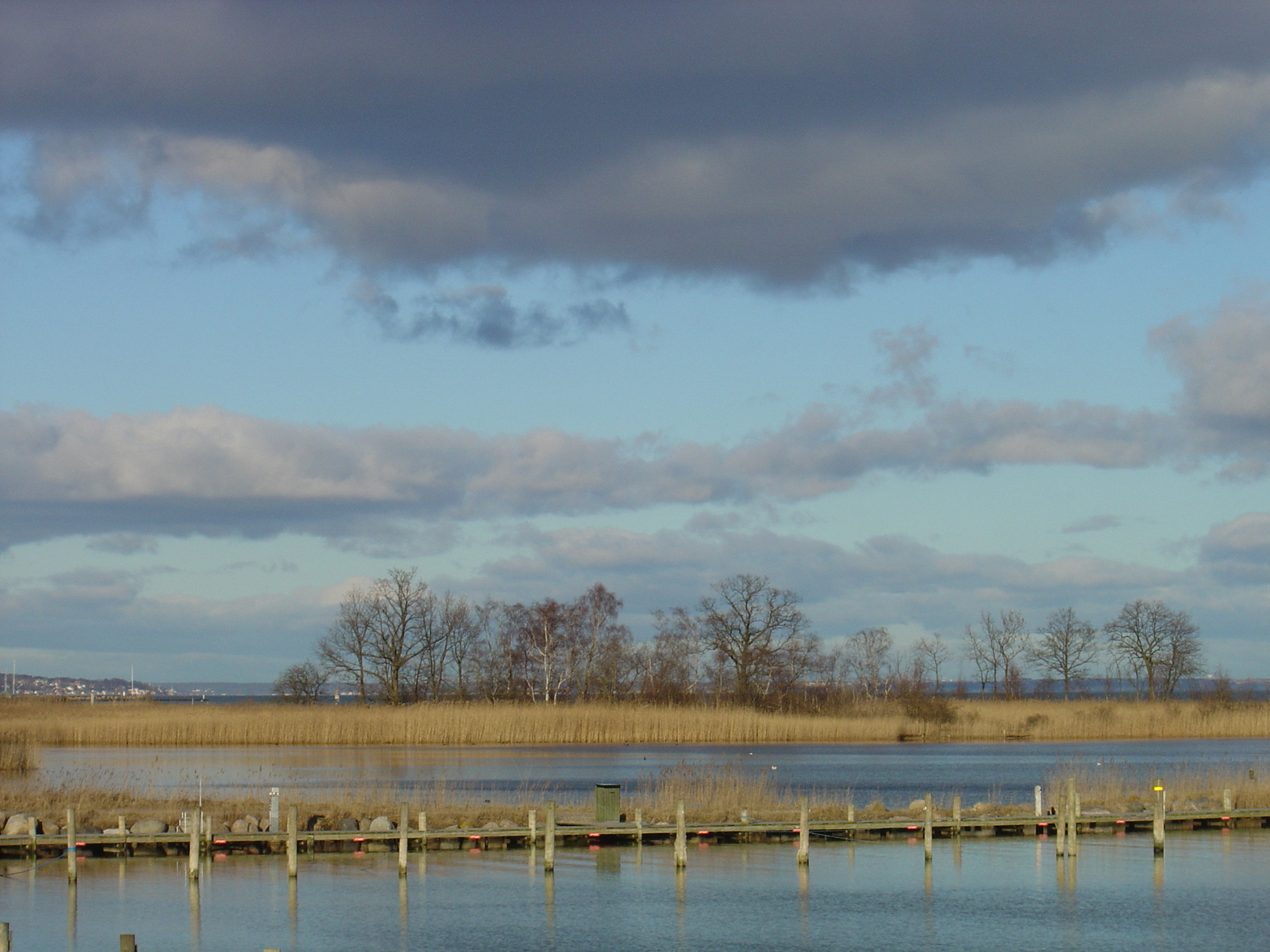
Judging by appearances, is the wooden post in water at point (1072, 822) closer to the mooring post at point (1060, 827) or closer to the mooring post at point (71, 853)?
the mooring post at point (1060, 827)

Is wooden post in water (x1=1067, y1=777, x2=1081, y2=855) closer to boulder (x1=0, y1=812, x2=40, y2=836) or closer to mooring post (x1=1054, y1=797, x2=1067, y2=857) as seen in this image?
mooring post (x1=1054, y1=797, x2=1067, y2=857)

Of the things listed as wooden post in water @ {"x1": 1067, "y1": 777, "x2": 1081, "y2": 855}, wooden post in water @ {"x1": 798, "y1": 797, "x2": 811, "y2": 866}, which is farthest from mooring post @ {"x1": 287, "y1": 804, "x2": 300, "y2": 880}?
wooden post in water @ {"x1": 1067, "y1": 777, "x2": 1081, "y2": 855}

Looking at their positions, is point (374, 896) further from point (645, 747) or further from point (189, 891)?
point (645, 747)

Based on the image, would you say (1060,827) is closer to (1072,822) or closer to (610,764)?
(1072,822)

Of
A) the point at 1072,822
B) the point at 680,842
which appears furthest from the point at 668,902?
the point at 1072,822

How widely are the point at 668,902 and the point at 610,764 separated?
94.8ft

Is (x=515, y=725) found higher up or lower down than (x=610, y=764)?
higher up

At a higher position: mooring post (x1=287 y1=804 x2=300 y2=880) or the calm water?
mooring post (x1=287 y1=804 x2=300 y2=880)

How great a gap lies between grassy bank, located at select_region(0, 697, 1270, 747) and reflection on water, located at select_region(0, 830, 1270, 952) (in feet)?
95.7

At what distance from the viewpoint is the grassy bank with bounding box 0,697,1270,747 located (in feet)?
191

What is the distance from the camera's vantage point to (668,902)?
24.0 meters

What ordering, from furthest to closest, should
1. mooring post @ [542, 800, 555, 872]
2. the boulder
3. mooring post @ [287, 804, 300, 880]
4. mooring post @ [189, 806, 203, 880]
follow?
the boulder
mooring post @ [542, 800, 555, 872]
mooring post @ [287, 804, 300, 880]
mooring post @ [189, 806, 203, 880]

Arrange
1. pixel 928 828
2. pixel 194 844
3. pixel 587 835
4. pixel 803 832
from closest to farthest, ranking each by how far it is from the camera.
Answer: pixel 194 844
pixel 803 832
pixel 928 828
pixel 587 835

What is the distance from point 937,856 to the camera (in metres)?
29.1
